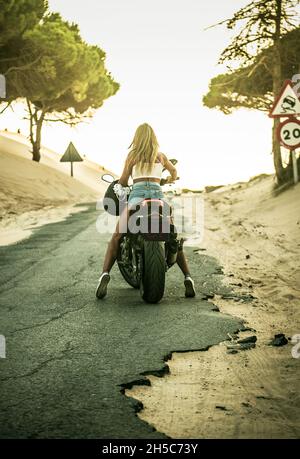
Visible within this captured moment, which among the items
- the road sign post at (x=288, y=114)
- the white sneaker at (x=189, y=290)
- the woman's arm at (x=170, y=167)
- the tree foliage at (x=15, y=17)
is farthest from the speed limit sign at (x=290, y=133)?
the tree foliage at (x=15, y=17)

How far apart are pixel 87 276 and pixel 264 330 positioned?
295cm

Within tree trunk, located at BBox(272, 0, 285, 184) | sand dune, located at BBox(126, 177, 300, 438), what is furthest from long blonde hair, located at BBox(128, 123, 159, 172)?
tree trunk, located at BBox(272, 0, 285, 184)

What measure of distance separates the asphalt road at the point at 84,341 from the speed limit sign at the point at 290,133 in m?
5.37

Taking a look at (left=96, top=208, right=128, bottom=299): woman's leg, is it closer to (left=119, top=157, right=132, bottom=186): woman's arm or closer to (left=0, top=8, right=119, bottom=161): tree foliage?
(left=119, top=157, right=132, bottom=186): woman's arm

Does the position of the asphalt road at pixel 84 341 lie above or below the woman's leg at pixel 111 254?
below

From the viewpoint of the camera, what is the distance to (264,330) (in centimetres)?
450

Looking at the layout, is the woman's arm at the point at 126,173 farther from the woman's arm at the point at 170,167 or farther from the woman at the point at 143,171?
the woman's arm at the point at 170,167

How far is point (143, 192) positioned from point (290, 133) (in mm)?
7351

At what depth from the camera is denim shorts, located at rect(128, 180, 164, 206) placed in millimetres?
5473

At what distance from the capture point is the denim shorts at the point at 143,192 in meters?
5.47

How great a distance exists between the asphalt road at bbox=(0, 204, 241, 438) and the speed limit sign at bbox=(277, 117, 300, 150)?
17.6 ft

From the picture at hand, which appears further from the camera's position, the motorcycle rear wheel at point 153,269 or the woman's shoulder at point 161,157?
the woman's shoulder at point 161,157

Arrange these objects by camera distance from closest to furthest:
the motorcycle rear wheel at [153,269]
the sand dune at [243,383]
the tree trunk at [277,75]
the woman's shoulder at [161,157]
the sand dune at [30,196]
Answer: the sand dune at [243,383] → the motorcycle rear wheel at [153,269] → the woman's shoulder at [161,157] → the sand dune at [30,196] → the tree trunk at [277,75]
